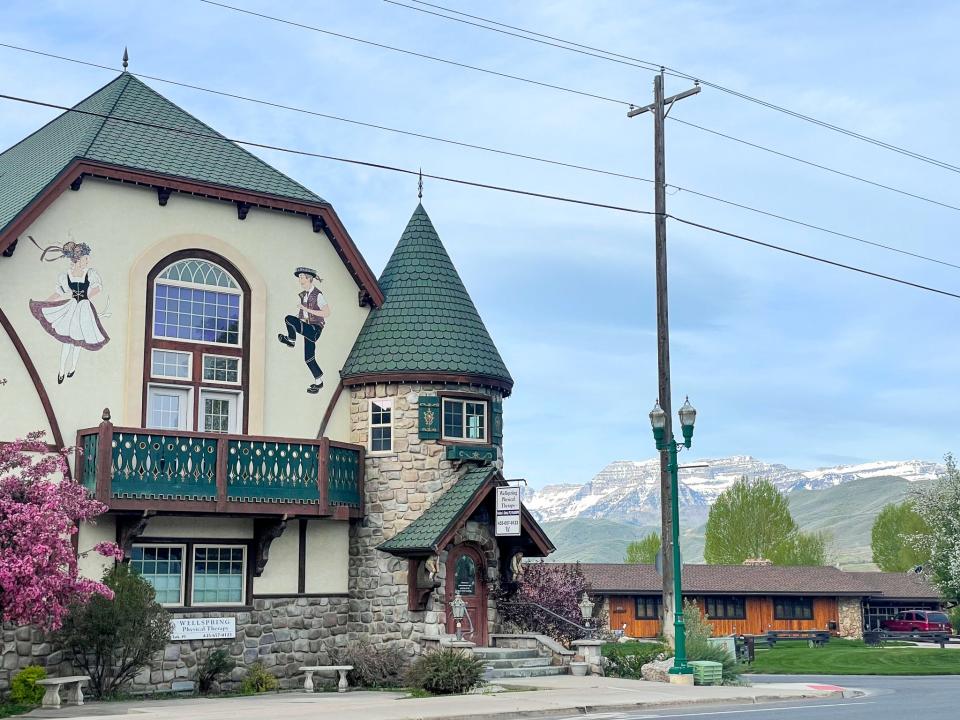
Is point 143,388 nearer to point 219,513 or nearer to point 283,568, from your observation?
point 219,513

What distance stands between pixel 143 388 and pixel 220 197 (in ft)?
15.2

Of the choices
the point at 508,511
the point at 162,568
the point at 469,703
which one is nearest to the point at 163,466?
the point at 162,568

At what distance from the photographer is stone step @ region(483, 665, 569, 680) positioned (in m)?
25.9

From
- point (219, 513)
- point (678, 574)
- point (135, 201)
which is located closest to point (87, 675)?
point (219, 513)

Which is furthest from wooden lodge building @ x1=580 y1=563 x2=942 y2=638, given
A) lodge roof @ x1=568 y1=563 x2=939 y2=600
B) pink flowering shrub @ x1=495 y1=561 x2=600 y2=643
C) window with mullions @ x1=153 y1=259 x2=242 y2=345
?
Answer: window with mullions @ x1=153 y1=259 x2=242 y2=345

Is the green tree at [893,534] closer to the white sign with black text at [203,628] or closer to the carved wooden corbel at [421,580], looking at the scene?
the carved wooden corbel at [421,580]

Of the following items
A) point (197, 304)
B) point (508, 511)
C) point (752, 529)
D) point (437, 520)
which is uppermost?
point (197, 304)

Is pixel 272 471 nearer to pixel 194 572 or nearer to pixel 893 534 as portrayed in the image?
pixel 194 572

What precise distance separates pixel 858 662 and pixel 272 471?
837 inches

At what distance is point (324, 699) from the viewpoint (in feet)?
75.4

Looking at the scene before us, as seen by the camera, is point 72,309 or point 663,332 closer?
point 72,309

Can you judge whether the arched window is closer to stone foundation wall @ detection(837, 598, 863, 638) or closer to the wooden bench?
the wooden bench

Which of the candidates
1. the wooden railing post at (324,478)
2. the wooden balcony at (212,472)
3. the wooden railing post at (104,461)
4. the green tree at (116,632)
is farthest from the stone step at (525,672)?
the wooden railing post at (104,461)

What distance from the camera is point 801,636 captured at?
5875 centimetres
